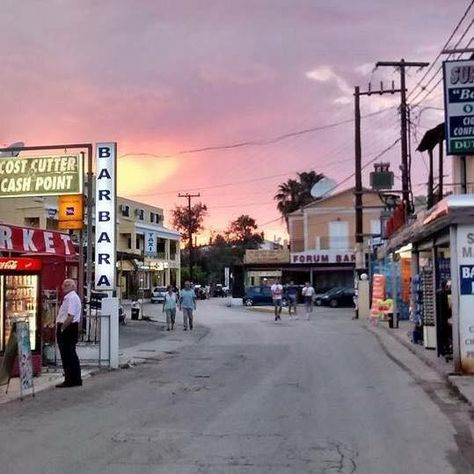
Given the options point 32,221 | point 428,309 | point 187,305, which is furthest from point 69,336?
point 32,221

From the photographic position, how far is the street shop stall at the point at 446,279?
13.4 metres

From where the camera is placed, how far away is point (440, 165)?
2214 cm

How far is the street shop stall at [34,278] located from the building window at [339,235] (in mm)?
47021

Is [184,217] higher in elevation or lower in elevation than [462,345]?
higher

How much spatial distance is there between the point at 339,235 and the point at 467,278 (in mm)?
50760

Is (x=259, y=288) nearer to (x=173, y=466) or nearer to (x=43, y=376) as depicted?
(x=43, y=376)

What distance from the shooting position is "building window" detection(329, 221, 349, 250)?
210 feet

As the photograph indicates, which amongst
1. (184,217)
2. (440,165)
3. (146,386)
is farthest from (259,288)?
(184,217)

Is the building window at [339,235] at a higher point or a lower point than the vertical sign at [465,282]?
higher

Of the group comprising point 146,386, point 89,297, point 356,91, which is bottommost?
point 146,386

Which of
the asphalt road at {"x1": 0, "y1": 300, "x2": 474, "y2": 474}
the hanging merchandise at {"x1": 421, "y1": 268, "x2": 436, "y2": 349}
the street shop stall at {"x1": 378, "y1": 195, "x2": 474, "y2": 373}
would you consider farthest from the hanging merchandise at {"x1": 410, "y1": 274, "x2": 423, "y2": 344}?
the asphalt road at {"x1": 0, "y1": 300, "x2": 474, "y2": 474}

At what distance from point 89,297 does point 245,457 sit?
9.80m

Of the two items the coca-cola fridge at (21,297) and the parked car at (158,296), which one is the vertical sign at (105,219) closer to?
the coca-cola fridge at (21,297)

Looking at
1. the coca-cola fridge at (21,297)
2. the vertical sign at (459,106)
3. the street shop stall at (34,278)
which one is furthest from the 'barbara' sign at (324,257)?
the coca-cola fridge at (21,297)
